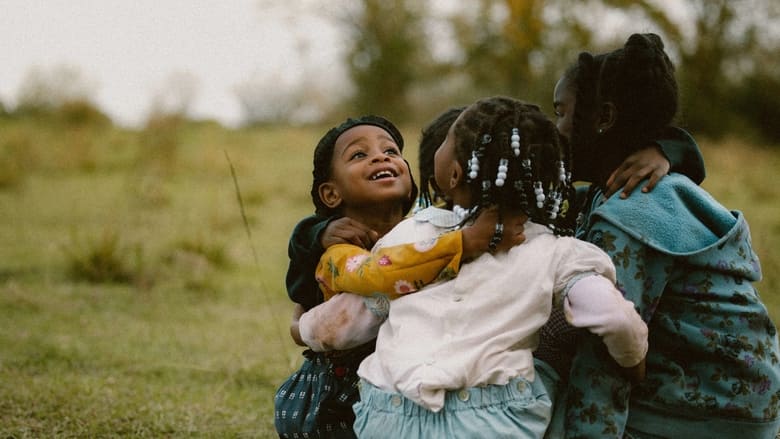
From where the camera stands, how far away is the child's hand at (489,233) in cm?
202

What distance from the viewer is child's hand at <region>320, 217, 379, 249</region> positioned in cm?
238

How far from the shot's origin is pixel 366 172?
8.10 feet

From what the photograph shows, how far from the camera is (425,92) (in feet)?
73.6

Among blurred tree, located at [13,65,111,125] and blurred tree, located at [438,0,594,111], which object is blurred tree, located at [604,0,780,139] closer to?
blurred tree, located at [438,0,594,111]

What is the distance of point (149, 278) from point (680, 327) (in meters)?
5.01

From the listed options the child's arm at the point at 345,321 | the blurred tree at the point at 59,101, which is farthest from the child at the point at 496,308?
the blurred tree at the point at 59,101

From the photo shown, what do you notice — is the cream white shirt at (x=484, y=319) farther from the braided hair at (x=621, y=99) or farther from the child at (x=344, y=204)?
the braided hair at (x=621, y=99)

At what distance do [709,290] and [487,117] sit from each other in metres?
0.83

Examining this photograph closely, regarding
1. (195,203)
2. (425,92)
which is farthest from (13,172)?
(425,92)

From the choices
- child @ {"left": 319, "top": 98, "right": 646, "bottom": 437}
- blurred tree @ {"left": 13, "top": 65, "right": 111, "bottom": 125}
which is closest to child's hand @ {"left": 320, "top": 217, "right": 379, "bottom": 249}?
child @ {"left": 319, "top": 98, "right": 646, "bottom": 437}

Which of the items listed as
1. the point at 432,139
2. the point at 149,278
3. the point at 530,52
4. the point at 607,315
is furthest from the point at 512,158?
the point at 530,52

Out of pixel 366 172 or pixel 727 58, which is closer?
pixel 366 172

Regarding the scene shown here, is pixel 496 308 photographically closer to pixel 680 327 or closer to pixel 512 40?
pixel 680 327

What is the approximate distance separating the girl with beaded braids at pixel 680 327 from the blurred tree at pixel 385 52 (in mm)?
18894
